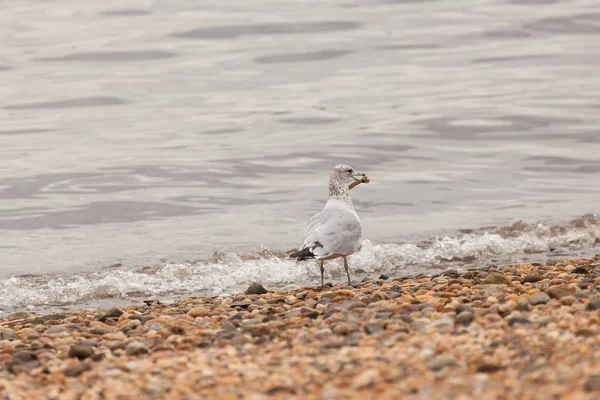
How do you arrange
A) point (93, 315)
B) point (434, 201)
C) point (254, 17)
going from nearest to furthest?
1. point (93, 315)
2. point (434, 201)
3. point (254, 17)

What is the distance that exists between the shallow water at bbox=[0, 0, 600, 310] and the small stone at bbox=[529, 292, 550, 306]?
449cm

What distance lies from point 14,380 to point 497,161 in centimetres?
1239

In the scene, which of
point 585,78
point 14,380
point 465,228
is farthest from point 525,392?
point 585,78

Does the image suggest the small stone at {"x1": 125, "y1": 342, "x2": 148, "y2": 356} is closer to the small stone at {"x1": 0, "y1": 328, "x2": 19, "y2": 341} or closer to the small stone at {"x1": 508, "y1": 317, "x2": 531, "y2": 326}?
the small stone at {"x1": 0, "y1": 328, "x2": 19, "y2": 341}

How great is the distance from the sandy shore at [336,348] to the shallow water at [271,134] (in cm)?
341

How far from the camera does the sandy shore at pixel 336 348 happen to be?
511 cm

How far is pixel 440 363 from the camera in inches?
211

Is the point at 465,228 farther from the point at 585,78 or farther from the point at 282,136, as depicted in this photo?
the point at 585,78

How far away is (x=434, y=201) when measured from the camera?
49.2 ft

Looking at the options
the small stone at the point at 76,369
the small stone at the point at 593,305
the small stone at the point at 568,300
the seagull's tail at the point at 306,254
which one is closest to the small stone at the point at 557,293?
the small stone at the point at 568,300

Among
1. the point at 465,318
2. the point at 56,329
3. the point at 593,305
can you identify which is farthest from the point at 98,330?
the point at 593,305

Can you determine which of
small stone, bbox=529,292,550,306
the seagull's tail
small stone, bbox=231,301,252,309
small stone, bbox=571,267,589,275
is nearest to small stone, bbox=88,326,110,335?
small stone, bbox=231,301,252,309

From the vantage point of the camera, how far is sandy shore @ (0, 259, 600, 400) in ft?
16.8

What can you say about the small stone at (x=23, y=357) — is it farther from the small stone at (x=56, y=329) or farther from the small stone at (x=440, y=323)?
the small stone at (x=440, y=323)
